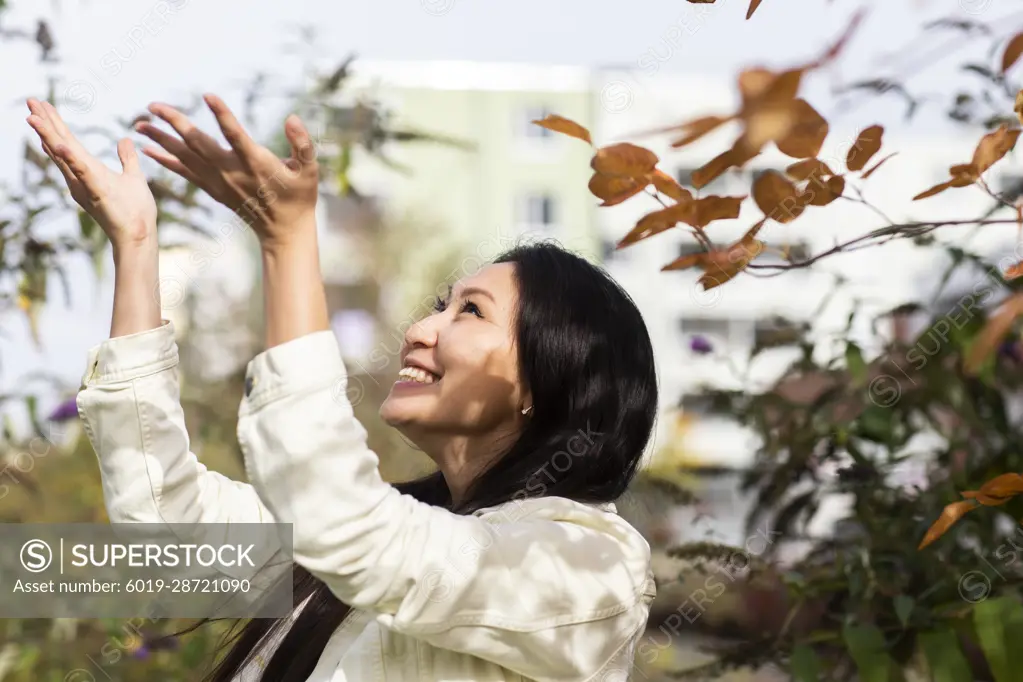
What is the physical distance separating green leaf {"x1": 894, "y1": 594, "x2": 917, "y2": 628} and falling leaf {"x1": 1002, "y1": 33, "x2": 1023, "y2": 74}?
83 cm

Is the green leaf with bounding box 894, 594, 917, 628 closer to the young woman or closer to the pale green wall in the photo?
the young woman

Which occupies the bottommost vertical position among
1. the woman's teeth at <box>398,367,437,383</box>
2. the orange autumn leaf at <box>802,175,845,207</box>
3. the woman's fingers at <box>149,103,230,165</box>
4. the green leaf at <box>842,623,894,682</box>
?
the green leaf at <box>842,623,894,682</box>

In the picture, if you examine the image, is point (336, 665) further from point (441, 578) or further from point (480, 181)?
point (480, 181)

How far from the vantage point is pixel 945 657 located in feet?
4.58

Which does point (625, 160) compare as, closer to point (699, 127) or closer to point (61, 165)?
point (699, 127)

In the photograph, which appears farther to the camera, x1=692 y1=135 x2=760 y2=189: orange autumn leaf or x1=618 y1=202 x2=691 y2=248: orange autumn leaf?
x1=618 y1=202 x2=691 y2=248: orange autumn leaf

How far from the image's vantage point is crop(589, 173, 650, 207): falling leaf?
850mm

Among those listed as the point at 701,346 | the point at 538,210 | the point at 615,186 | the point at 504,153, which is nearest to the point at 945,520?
the point at 615,186

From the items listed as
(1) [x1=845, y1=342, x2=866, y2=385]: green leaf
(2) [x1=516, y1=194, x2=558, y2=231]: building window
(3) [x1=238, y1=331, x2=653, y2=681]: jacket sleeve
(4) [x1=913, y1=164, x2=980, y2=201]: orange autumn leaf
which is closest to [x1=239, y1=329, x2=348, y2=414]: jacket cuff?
(3) [x1=238, y1=331, x2=653, y2=681]: jacket sleeve


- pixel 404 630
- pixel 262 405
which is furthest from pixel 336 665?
pixel 262 405

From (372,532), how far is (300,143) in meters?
0.27

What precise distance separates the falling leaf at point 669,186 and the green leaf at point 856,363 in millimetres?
836

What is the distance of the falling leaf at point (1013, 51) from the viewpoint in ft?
2.54

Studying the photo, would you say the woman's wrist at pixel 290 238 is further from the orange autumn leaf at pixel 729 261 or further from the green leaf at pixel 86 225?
the green leaf at pixel 86 225
